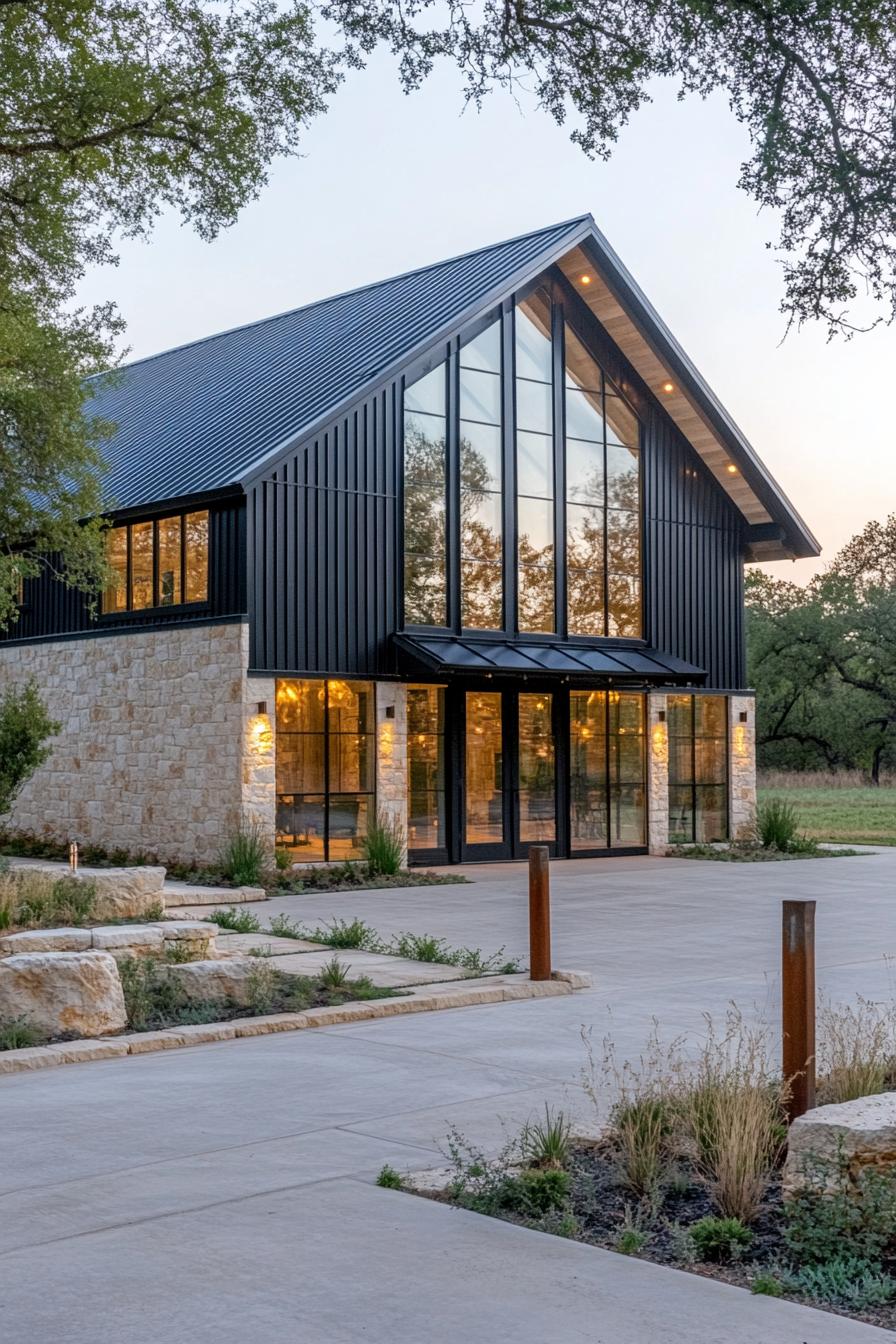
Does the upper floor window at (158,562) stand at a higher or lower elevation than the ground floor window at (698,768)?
higher

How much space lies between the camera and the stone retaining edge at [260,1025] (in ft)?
27.9

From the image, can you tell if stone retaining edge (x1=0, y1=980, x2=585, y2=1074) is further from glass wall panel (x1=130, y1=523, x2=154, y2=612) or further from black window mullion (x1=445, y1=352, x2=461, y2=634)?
black window mullion (x1=445, y1=352, x2=461, y2=634)

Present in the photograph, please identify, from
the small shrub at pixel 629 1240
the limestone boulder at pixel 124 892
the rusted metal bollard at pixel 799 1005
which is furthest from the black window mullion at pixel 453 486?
the small shrub at pixel 629 1240

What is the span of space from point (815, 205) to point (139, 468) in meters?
16.5

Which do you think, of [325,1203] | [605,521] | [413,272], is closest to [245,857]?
[605,521]

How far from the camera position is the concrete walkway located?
4.45m

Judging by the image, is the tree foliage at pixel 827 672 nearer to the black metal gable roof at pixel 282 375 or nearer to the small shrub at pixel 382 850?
the black metal gable roof at pixel 282 375

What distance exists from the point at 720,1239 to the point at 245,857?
15355 mm

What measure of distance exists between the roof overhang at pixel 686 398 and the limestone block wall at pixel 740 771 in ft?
9.98

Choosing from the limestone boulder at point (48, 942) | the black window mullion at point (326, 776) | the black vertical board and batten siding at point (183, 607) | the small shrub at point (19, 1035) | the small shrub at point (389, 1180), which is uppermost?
the black vertical board and batten siding at point (183, 607)

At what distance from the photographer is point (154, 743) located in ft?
73.4

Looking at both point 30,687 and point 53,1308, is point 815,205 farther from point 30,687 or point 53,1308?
point 30,687

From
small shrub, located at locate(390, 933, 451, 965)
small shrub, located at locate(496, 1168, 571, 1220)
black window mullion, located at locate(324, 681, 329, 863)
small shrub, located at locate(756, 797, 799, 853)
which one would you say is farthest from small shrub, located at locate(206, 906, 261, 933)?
small shrub, located at locate(756, 797, 799, 853)

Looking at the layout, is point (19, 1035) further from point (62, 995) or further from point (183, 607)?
point (183, 607)
